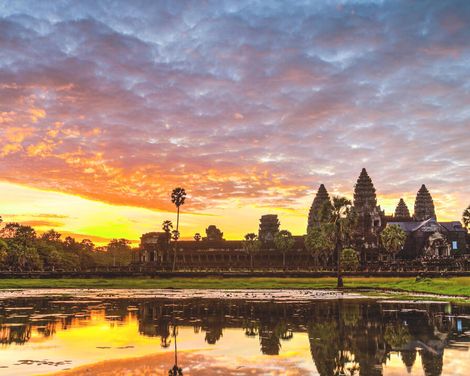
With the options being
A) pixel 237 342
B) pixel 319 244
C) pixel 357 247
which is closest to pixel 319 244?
pixel 319 244

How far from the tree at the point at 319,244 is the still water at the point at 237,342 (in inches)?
2725

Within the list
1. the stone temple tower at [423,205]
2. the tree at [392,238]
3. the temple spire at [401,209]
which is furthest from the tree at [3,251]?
the temple spire at [401,209]

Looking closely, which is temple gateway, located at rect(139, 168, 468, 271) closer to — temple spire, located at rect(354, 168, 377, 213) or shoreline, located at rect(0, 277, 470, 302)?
temple spire, located at rect(354, 168, 377, 213)

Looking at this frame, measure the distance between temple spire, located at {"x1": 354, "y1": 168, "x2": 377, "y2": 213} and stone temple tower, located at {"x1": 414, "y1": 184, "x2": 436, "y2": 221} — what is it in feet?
70.3

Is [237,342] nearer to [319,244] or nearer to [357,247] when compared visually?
[319,244]

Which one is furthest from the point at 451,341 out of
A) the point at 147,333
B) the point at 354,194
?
the point at 354,194

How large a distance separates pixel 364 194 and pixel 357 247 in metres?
25.0

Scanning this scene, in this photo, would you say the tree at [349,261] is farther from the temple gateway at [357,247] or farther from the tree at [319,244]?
the temple gateway at [357,247]

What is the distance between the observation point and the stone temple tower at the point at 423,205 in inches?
6117

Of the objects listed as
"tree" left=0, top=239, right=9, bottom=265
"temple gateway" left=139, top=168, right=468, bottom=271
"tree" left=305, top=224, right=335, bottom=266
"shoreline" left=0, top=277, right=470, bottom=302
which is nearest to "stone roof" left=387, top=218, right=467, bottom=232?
"temple gateway" left=139, top=168, right=468, bottom=271

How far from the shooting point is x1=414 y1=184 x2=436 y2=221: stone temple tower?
155 metres

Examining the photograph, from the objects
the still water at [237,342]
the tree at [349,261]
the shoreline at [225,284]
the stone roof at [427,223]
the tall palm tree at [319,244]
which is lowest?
the still water at [237,342]

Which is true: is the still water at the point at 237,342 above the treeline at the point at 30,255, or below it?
below

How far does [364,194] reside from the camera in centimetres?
14062
